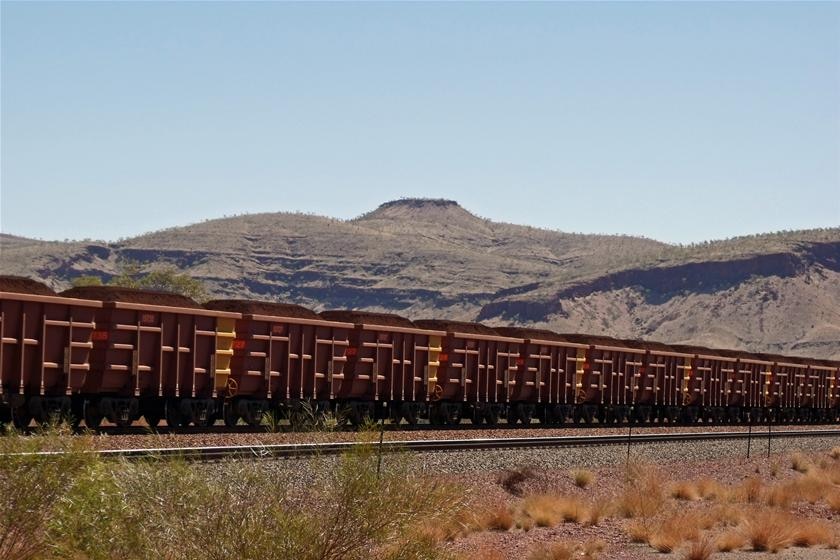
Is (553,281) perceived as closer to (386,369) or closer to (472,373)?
(472,373)

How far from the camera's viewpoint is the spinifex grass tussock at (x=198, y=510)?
1122cm

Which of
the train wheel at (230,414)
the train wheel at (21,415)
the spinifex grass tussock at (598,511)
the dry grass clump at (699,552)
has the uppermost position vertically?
the train wheel at (21,415)

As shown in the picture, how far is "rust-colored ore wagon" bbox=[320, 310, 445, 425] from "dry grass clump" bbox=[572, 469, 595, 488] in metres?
6.89

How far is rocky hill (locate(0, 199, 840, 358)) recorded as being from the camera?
157875 mm

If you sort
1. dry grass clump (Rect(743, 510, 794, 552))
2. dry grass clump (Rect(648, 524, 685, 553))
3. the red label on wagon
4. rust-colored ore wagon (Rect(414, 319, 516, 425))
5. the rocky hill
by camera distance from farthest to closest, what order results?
the rocky hill → rust-colored ore wagon (Rect(414, 319, 516, 425)) → the red label on wagon → dry grass clump (Rect(743, 510, 794, 552)) → dry grass clump (Rect(648, 524, 685, 553))

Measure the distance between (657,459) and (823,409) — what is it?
35.3 m

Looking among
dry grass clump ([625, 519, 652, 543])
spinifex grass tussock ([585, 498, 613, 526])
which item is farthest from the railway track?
dry grass clump ([625, 519, 652, 543])

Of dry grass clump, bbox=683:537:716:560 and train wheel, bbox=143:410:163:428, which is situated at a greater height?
train wheel, bbox=143:410:163:428

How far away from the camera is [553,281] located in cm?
17712

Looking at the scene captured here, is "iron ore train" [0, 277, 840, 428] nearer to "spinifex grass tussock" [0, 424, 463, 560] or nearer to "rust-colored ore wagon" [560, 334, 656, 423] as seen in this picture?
"rust-colored ore wagon" [560, 334, 656, 423]

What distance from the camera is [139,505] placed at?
11367mm

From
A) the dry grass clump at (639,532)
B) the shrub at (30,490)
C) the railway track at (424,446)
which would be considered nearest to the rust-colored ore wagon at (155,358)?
the railway track at (424,446)

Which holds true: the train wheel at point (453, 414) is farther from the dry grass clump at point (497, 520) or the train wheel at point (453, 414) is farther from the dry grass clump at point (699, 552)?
the dry grass clump at point (699, 552)

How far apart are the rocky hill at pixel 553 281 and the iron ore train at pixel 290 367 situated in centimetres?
10608
